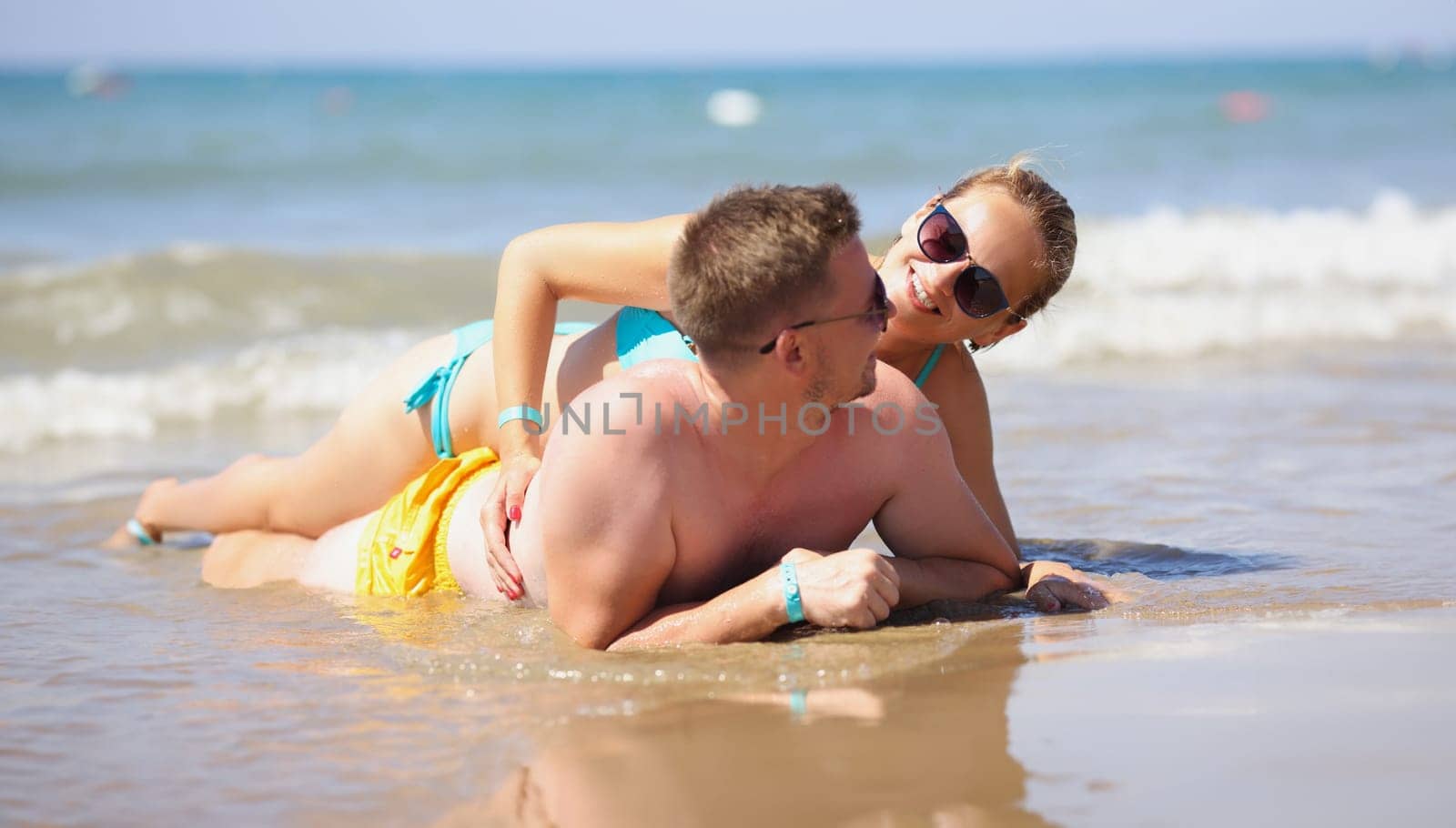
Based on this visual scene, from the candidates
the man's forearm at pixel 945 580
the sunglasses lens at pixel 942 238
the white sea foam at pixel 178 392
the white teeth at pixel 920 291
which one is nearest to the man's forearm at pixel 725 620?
the man's forearm at pixel 945 580

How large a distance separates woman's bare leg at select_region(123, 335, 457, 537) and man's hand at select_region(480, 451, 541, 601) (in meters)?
0.66

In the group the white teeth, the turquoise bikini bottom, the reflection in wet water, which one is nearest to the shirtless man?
the reflection in wet water

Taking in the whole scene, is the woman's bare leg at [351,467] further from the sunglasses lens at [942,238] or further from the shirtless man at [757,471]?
the sunglasses lens at [942,238]

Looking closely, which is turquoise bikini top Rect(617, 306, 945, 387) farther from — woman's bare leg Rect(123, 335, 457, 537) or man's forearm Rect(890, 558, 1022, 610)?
man's forearm Rect(890, 558, 1022, 610)

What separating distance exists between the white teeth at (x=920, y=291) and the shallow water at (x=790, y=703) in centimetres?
85

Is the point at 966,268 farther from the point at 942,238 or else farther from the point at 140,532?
the point at 140,532

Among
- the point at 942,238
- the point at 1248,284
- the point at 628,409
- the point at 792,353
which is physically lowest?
the point at 628,409

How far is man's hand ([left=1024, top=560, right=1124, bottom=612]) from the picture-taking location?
3977mm

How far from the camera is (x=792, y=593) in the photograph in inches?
134

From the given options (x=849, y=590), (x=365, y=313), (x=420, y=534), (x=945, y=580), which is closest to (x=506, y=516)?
(x=420, y=534)

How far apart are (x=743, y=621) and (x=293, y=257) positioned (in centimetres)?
978

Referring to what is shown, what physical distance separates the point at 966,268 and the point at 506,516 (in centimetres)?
146

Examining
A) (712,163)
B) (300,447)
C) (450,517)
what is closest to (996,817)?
(450,517)

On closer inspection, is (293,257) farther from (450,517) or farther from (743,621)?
(743,621)
